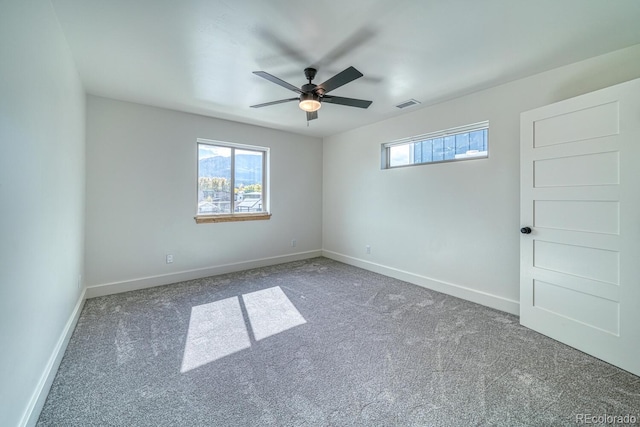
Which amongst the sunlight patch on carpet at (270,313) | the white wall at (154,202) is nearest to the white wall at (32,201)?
the white wall at (154,202)

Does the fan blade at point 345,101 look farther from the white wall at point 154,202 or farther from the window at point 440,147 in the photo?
the white wall at point 154,202

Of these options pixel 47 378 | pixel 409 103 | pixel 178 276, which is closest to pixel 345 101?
pixel 409 103

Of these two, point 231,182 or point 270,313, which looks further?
point 231,182

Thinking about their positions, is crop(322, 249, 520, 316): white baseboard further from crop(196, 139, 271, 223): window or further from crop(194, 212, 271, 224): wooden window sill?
crop(196, 139, 271, 223): window

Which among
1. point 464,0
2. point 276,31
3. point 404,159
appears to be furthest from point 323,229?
point 464,0

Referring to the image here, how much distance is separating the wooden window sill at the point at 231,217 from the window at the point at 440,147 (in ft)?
7.52

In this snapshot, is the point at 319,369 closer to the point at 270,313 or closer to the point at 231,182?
the point at 270,313

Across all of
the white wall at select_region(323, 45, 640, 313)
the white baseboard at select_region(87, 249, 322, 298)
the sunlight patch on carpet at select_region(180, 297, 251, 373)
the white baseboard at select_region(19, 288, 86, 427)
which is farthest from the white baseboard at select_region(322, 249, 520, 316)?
the white baseboard at select_region(19, 288, 86, 427)

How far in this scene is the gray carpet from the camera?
147 centimetres

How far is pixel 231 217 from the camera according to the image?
4.18 meters

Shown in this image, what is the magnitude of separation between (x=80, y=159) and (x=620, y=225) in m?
5.03

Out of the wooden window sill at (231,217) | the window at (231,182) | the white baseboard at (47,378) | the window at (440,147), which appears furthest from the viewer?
the window at (231,182)

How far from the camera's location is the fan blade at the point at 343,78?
6.42ft

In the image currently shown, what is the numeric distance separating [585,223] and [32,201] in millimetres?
3945
